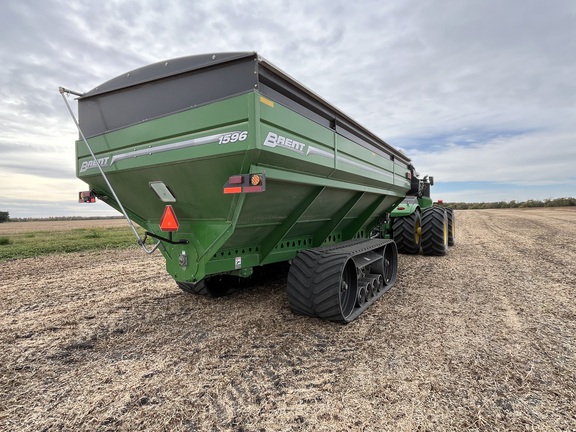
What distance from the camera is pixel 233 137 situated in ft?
9.32

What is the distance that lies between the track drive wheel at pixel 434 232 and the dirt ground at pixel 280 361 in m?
2.87

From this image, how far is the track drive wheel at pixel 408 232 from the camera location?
27.8 ft

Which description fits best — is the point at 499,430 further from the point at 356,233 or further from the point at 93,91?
the point at 93,91

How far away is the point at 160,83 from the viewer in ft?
11.0

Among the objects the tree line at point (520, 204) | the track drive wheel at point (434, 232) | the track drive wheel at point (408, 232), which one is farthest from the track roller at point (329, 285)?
the tree line at point (520, 204)

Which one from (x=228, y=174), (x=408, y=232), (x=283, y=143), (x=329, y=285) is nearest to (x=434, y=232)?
(x=408, y=232)

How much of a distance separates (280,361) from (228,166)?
1746mm

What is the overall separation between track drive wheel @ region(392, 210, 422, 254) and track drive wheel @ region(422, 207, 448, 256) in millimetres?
187

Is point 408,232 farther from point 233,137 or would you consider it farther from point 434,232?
point 233,137

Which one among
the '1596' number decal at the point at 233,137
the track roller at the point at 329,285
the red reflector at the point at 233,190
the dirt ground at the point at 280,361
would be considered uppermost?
the '1596' number decal at the point at 233,137

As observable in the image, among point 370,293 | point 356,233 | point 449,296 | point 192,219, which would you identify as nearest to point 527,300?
point 449,296

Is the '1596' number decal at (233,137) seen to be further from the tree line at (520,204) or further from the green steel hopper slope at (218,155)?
the tree line at (520,204)

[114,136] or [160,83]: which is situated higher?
[160,83]

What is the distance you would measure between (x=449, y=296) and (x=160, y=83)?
467 centimetres
